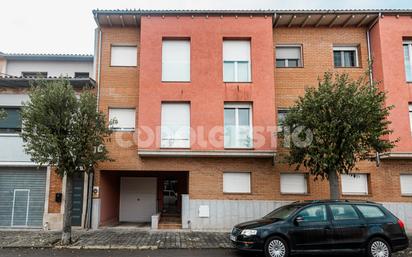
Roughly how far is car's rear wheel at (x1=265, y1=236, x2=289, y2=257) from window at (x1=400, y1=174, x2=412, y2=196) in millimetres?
8135

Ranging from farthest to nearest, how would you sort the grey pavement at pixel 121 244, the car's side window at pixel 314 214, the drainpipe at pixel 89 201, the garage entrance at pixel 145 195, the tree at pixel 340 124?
the garage entrance at pixel 145 195 < the drainpipe at pixel 89 201 < the tree at pixel 340 124 < the grey pavement at pixel 121 244 < the car's side window at pixel 314 214

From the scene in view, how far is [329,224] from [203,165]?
239 inches

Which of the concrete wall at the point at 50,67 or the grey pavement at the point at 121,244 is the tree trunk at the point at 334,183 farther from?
the concrete wall at the point at 50,67

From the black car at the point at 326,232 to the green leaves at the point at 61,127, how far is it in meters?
5.72

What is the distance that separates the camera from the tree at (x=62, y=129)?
32.9 ft

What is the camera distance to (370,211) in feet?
28.9

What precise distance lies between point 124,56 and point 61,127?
5.48 m

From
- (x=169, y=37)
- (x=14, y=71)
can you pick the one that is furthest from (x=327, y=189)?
(x=14, y=71)

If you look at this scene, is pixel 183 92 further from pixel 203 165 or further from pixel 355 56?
pixel 355 56

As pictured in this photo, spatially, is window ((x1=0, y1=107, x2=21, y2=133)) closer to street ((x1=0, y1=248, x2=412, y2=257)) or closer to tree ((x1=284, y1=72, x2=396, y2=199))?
street ((x1=0, y1=248, x2=412, y2=257))

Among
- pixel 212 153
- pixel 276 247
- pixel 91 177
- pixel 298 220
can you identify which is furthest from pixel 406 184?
pixel 91 177

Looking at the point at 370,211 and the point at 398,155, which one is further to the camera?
the point at 398,155

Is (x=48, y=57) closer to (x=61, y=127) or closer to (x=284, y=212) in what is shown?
(x=61, y=127)

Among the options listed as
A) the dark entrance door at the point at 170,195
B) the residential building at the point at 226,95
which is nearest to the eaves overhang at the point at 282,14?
the residential building at the point at 226,95
